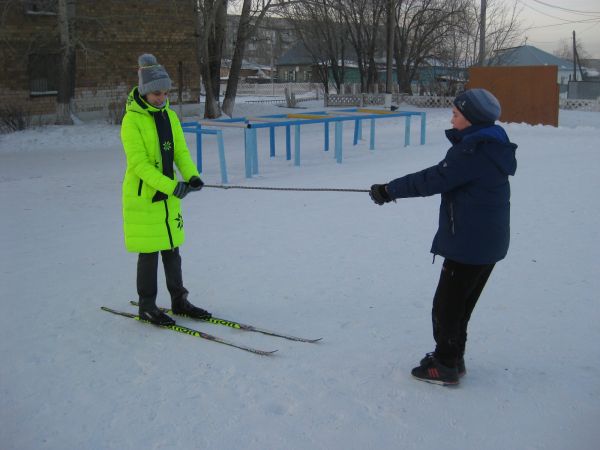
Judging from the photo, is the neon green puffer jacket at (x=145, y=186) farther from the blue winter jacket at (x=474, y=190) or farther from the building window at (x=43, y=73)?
the building window at (x=43, y=73)

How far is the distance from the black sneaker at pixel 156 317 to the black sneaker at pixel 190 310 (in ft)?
0.42

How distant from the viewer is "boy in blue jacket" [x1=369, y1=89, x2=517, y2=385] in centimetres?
296

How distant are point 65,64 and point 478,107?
16188 mm

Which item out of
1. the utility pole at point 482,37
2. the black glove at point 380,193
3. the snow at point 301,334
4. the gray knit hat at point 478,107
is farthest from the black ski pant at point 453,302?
the utility pole at point 482,37

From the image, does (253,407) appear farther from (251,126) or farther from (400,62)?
(400,62)

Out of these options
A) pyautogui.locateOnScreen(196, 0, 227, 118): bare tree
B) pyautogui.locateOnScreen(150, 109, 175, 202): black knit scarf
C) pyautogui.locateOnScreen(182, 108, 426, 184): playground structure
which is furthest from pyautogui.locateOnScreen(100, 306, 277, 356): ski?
pyautogui.locateOnScreen(196, 0, 227, 118): bare tree

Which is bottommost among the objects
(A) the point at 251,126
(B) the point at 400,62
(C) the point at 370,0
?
(A) the point at 251,126

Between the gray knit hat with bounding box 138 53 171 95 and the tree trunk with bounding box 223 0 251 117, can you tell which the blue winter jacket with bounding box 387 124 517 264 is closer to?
the gray knit hat with bounding box 138 53 171 95

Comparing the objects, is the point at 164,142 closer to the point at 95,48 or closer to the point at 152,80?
the point at 152,80

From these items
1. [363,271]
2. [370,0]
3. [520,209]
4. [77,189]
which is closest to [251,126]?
[77,189]

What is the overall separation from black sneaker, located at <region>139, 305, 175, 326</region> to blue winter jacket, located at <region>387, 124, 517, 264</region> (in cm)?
185

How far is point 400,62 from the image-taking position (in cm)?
3469

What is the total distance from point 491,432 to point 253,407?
1081 millimetres

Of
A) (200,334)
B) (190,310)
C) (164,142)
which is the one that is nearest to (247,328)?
(200,334)
